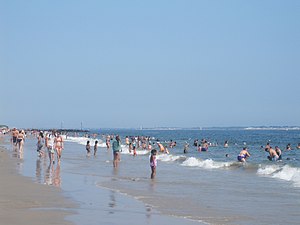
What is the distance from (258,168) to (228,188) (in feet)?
34.2

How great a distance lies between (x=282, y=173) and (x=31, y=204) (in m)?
15.0

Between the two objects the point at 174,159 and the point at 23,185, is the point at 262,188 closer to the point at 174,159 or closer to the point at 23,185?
the point at 23,185

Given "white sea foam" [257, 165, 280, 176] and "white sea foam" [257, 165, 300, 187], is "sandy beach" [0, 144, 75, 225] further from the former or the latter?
"white sea foam" [257, 165, 280, 176]

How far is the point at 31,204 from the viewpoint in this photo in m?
10.5

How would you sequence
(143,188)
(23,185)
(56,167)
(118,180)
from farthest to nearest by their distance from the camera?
1. (56,167)
2. (118,180)
3. (143,188)
4. (23,185)

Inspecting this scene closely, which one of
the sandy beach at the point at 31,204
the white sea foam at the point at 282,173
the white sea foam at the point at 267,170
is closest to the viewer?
the sandy beach at the point at 31,204

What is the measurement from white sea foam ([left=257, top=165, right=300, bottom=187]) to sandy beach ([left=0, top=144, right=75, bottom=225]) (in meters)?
10.2

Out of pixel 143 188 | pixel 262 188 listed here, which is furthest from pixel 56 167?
pixel 262 188

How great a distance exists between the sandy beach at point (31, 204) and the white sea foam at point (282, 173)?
10237mm

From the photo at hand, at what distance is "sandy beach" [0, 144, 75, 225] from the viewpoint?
8797 millimetres

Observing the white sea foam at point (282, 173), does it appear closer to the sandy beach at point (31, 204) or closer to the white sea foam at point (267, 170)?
the white sea foam at point (267, 170)

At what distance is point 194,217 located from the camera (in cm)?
1034

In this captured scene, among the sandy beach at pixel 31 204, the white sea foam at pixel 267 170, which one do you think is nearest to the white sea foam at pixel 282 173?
the white sea foam at pixel 267 170

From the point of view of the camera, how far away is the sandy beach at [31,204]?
880cm
